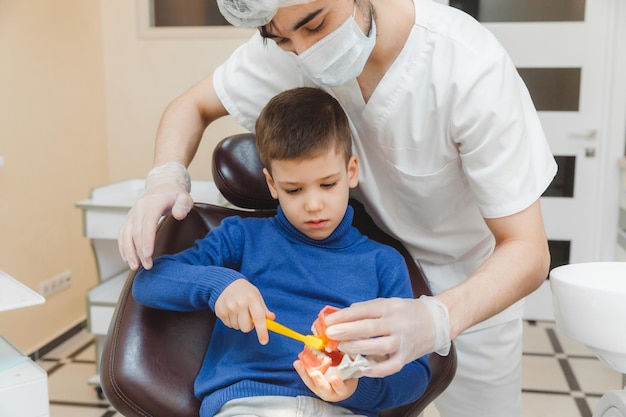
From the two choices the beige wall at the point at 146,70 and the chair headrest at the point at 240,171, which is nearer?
the chair headrest at the point at 240,171

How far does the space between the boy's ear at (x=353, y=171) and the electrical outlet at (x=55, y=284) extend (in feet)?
6.90

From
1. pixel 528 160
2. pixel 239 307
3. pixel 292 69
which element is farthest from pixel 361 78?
pixel 239 307

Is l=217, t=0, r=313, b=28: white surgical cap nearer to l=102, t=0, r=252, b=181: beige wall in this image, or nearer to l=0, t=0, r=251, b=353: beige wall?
l=0, t=0, r=251, b=353: beige wall

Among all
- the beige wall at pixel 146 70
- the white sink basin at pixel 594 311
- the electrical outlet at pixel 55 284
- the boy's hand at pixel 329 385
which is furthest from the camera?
the beige wall at pixel 146 70

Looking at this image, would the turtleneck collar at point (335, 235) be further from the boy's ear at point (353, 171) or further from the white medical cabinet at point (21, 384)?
the white medical cabinet at point (21, 384)

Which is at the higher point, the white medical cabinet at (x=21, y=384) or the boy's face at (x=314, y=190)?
the boy's face at (x=314, y=190)

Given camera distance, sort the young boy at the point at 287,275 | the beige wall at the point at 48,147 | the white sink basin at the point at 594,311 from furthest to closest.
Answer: the beige wall at the point at 48,147
the young boy at the point at 287,275
the white sink basin at the point at 594,311

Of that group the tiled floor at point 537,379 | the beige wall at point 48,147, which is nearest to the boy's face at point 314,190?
the tiled floor at point 537,379

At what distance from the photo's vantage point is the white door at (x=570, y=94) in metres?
3.46

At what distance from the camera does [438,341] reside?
106cm

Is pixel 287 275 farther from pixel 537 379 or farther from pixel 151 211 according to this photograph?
pixel 537 379

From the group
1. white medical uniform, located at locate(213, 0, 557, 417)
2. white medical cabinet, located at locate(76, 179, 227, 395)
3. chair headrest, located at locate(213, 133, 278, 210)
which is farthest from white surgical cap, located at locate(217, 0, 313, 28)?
white medical cabinet, located at locate(76, 179, 227, 395)

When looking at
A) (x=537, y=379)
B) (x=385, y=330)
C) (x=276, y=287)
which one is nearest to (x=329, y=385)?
(x=385, y=330)

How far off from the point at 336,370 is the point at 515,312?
69 centimetres
